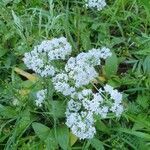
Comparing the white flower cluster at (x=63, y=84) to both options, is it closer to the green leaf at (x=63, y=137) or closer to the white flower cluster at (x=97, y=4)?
the green leaf at (x=63, y=137)

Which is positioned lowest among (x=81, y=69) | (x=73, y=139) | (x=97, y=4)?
(x=73, y=139)

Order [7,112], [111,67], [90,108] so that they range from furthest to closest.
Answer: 1. [111,67]
2. [7,112]
3. [90,108]

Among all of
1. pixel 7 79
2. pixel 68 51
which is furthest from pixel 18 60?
pixel 68 51

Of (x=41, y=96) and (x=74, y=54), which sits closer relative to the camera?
(x=41, y=96)

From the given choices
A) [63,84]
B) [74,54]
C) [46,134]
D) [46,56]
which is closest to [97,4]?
[74,54]

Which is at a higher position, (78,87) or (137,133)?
(78,87)

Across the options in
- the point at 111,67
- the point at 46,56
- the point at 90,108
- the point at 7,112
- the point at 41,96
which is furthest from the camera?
the point at 111,67

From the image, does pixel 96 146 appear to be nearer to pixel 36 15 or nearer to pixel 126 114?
pixel 126 114

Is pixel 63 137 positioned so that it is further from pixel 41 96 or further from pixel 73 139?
pixel 41 96

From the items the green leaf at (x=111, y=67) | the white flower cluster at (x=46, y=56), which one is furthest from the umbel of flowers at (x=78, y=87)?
the green leaf at (x=111, y=67)
